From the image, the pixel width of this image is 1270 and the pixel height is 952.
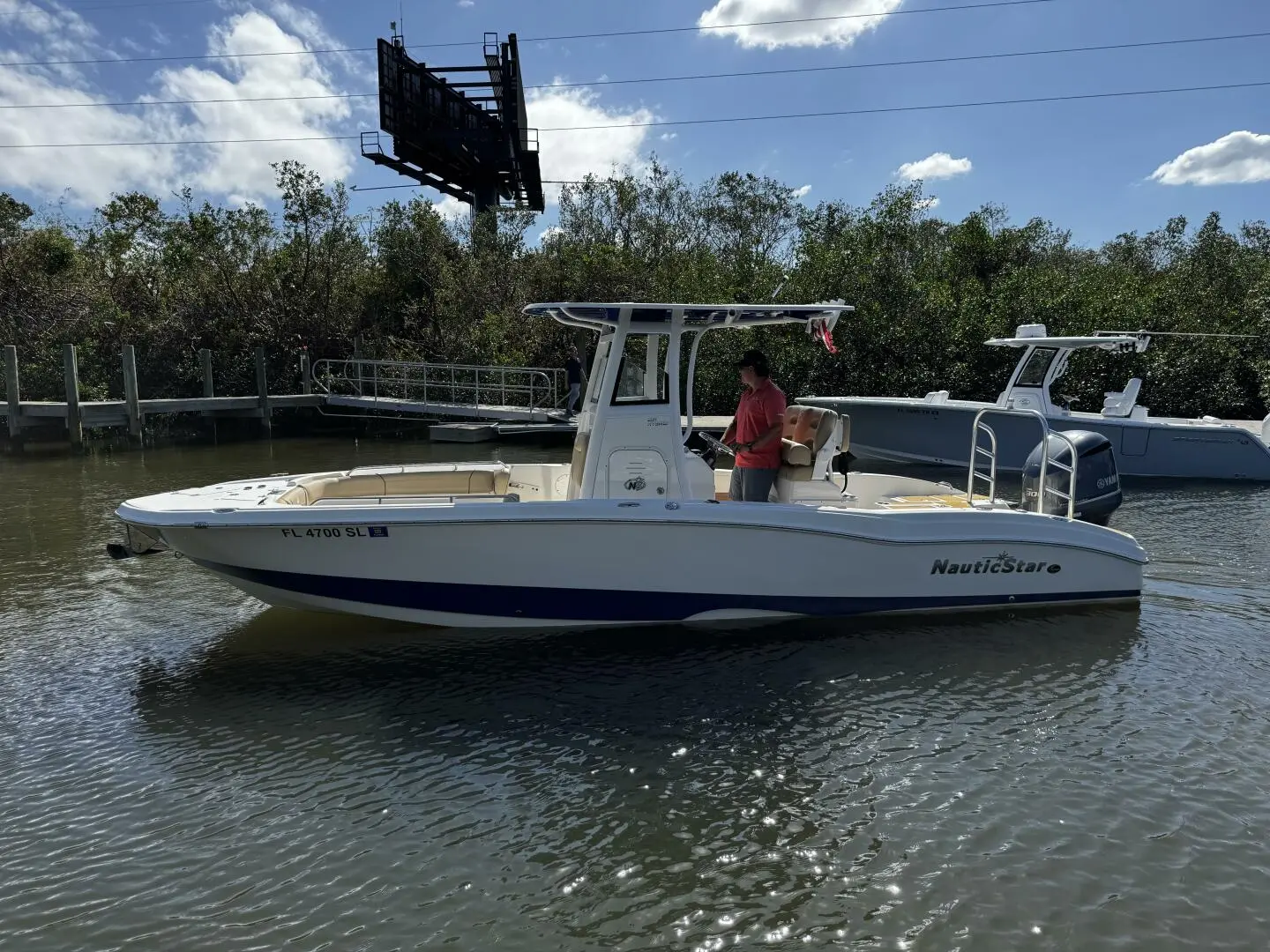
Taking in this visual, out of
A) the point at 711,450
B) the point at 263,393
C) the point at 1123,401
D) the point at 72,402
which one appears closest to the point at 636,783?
the point at 711,450

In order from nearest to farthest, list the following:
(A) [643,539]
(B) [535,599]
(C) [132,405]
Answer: (A) [643,539] → (B) [535,599] → (C) [132,405]

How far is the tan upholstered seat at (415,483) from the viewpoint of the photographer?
7.84 m

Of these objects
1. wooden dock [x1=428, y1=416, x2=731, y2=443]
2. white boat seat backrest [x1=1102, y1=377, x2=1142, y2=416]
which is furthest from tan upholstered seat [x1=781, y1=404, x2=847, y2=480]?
wooden dock [x1=428, y1=416, x2=731, y2=443]

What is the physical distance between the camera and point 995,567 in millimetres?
7352

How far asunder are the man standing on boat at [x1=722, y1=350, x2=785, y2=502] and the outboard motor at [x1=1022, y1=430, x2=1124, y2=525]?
7.69ft

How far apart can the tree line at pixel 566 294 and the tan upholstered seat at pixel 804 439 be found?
14.7 meters

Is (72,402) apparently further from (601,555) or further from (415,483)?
(601,555)

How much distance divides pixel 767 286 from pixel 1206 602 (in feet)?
54.3

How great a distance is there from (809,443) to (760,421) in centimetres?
56

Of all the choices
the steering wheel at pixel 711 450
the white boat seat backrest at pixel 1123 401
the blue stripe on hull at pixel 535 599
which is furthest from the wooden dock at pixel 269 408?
the blue stripe on hull at pixel 535 599


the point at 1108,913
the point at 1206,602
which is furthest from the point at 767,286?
the point at 1108,913

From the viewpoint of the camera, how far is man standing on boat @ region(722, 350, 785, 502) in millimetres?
7305

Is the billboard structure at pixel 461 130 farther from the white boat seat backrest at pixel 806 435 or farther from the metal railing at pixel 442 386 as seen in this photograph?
the white boat seat backrest at pixel 806 435

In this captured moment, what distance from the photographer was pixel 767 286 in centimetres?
2338
